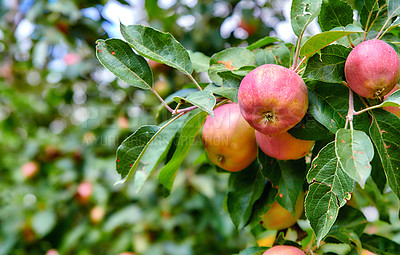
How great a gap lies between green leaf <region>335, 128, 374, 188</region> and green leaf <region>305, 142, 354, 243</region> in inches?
1.4

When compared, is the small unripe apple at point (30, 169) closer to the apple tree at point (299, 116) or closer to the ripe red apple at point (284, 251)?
the apple tree at point (299, 116)

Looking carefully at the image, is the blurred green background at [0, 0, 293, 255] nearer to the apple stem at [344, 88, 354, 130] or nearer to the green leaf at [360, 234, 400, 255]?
the green leaf at [360, 234, 400, 255]

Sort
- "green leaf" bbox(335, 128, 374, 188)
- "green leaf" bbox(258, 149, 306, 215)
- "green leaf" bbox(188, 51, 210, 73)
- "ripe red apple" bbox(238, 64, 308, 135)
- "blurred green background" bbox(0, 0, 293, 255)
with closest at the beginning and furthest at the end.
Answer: "green leaf" bbox(335, 128, 374, 188) < "ripe red apple" bbox(238, 64, 308, 135) < "green leaf" bbox(258, 149, 306, 215) < "green leaf" bbox(188, 51, 210, 73) < "blurred green background" bbox(0, 0, 293, 255)

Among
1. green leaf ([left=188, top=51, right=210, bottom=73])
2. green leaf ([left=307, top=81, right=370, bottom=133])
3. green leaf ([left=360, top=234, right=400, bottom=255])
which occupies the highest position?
green leaf ([left=307, top=81, right=370, bottom=133])

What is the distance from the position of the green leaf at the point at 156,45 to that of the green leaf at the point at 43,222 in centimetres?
150

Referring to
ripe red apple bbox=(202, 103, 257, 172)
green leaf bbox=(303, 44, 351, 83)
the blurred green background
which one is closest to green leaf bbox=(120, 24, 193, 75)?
ripe red apple bbox=(202, 103, 257, 172)

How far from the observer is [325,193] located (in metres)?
0.45

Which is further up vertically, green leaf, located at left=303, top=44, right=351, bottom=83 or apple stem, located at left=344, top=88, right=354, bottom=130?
green leaf, located at left=303, top=44, right=351, bottom=83

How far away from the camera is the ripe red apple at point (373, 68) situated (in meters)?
0.46

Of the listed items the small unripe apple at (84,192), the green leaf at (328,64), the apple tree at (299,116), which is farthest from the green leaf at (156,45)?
the small unripe apple at (84,192)

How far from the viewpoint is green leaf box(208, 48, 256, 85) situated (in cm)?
62

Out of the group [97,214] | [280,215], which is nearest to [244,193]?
[280,215]

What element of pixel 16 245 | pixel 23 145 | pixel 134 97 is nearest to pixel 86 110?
pixel 134 97

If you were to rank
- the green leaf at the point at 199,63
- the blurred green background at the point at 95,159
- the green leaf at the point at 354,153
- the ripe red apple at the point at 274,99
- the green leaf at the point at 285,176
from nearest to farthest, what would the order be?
the green leaf at the point at 354,153 → the ripe red apple at the point at 274,99 → the green leaf at the point at 285,176 → the green leaf at the point at 199,63 → the blurred green background at the point at 95,159
